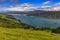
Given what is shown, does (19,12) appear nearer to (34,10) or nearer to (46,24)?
(34,10)

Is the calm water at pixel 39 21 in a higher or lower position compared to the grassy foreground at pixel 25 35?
→ higher

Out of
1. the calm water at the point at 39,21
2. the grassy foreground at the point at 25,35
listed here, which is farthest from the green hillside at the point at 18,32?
the calm water at the point at 39,21

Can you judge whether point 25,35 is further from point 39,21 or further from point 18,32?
point 39,21

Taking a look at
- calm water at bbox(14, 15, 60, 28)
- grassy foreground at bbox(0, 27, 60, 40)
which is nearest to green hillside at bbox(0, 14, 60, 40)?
grassy foreground at bbox(0, 27, 60, 40)

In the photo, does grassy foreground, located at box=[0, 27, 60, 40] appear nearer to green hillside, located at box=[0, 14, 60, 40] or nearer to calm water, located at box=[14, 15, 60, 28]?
green hillside, located at box=[0, 14, 60, 40]

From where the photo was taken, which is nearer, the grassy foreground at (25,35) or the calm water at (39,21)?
the grassy foreground at (25,35)

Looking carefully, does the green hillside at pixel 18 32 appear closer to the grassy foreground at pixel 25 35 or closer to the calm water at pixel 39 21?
the grassy foreground at pixel 25 35

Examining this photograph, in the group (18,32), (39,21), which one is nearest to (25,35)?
(18,32)
